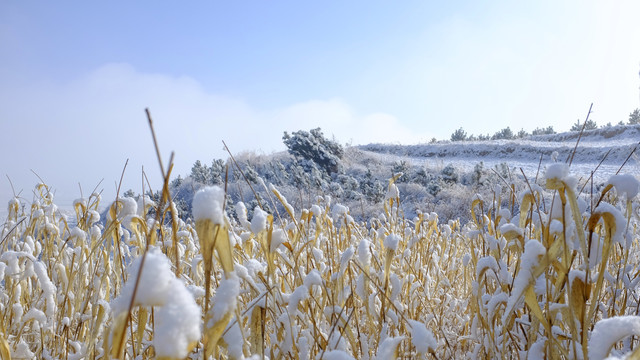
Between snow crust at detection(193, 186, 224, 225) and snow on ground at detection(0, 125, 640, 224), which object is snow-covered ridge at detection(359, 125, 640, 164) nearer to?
snow on ground at detection(0, 125, 640, 224)

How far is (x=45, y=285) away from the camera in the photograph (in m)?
0.92

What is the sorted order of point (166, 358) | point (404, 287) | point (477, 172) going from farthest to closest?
point (477, 172)
point (404, 287)
point (166, 358)

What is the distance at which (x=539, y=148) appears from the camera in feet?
36.1

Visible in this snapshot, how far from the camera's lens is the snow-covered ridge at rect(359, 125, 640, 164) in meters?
10.4

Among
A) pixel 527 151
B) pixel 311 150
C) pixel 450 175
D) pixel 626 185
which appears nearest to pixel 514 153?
pixel 527 151

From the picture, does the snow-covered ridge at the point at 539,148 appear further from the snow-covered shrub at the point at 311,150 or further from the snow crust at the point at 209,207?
the snow crust at the point at 209,207

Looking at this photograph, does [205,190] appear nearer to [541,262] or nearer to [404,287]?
[541,262]

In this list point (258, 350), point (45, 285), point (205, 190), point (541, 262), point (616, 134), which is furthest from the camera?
point (616, 134)

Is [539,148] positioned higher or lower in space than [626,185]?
lower

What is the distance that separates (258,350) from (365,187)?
7.67 metres

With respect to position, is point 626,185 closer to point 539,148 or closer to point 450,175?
point 450,175

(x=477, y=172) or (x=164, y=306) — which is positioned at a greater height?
(x=164, y=306)

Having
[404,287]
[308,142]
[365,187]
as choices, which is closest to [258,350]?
[404,287]

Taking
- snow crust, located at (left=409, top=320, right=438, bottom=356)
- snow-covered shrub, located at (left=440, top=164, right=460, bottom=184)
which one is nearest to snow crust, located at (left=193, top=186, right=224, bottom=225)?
snow crust, located at (left=409, top=320, right=438, bottom=356)
